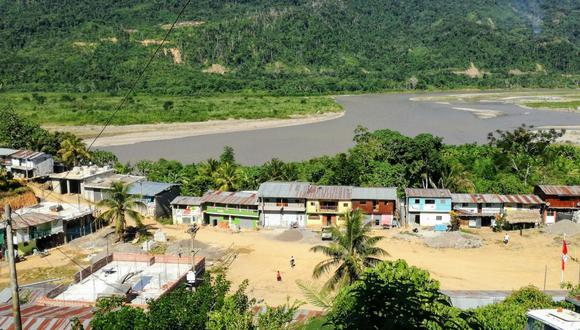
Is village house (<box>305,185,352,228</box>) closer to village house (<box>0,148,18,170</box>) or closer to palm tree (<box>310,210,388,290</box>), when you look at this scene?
palm tree (<box>310,210,388,290</box>)

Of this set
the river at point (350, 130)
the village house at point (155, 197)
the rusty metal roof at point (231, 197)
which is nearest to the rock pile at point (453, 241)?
the rusty metal roof at point (231, 197)

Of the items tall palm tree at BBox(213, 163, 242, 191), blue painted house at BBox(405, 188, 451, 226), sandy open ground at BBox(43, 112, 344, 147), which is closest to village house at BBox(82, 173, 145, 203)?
tall palm tree at BBox(213, 163, 242, 191)

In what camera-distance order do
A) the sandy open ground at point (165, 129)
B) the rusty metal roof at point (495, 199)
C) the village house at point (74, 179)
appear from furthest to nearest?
the sandy open ground at point (165, 129), the village house at point (74, 179), the rusty metal roof at point (495, 199)

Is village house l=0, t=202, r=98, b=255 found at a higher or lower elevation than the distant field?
lower

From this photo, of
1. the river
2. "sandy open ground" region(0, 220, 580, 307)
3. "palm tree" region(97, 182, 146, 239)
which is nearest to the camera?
"sandy open ground" region(0, 220, 580, 307)

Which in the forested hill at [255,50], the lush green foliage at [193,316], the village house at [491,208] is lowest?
the village house at [491,208]

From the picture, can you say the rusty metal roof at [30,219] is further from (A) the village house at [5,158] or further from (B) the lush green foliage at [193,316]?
(B) the lush green foliage at [193,316]
